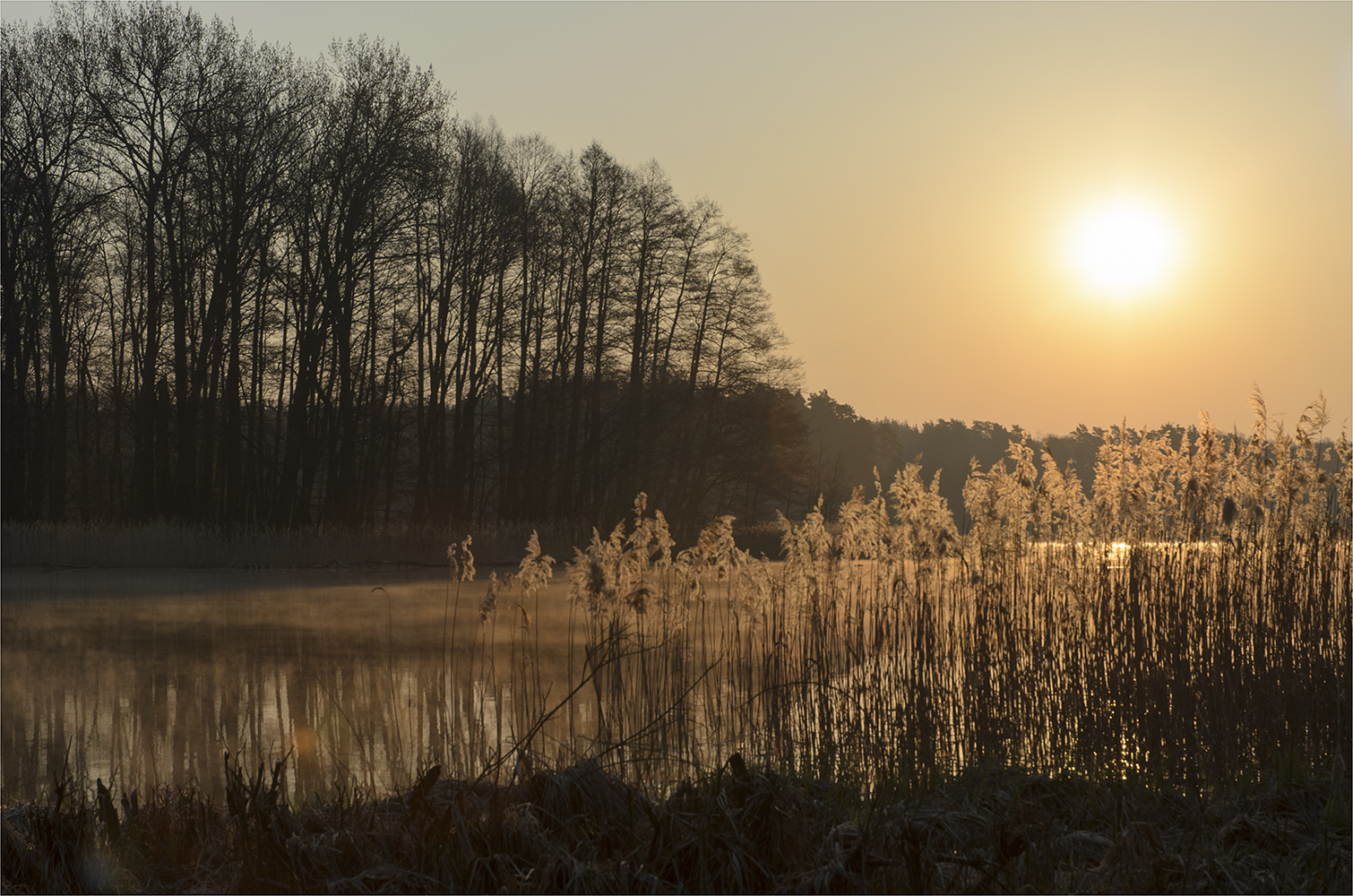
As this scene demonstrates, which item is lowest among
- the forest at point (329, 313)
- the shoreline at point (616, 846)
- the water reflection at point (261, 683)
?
the water reflection at point (261, 683)

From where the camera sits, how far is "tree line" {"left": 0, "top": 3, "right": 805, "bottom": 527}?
1870 cm

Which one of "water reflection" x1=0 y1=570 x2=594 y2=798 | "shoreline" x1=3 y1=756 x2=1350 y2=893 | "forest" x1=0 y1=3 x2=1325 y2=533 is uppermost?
"forest" x1=0 y1=3 x2=1325 y2=533

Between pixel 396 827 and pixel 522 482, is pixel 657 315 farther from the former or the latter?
pixel 396 827

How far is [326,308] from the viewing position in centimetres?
2031

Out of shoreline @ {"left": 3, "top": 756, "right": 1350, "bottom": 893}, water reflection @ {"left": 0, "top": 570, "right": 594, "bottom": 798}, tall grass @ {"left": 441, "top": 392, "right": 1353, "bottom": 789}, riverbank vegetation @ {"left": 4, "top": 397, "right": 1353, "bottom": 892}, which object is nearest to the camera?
shoreline @ {"left": 3, "top": 756, "right": 1350, "bottom": 893}

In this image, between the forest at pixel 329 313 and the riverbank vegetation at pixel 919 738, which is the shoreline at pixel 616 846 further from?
the forest at pixel 329 313

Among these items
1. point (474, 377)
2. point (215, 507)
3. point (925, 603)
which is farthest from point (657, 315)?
point (925, 603)

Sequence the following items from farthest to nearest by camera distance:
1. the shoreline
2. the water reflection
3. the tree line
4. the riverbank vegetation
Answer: the tree line < the water reflection < the riverbank vegetation < the shoreline

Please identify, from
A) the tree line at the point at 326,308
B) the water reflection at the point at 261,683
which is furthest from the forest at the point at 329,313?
the water reflection at the point at 261,683

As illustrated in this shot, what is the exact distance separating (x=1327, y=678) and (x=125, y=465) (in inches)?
1198

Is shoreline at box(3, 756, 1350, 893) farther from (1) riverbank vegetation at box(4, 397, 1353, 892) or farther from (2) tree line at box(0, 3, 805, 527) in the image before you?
(2) tree line at box(0, 3, 805, 527)

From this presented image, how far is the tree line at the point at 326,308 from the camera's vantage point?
1870 cm

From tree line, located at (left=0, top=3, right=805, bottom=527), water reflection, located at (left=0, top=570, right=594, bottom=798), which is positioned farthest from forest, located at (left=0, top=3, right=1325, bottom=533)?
water reflection, located at (left=0, top=570, right=594, bottom=798)

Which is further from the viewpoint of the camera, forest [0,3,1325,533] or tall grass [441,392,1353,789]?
forest [0,3,1325,533]
